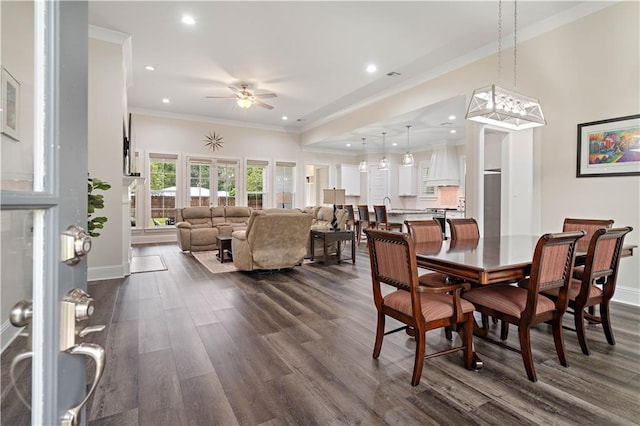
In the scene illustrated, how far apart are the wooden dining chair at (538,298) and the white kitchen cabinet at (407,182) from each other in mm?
8489

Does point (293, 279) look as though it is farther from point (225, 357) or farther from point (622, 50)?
point (622, 50)

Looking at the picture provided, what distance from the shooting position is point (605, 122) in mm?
3564

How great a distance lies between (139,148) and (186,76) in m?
3.11

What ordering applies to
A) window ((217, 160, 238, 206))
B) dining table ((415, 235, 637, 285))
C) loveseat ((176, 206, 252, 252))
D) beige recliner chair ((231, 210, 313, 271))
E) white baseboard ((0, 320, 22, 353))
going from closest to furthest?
white baseboard ((0, 320, 22, 353)) → dining table ((415, 235, 637, 285)) → beige recliner chair ((231, 210, 313, 271)) → loveseat ((176, 206, 252, 252)) → window ((217, 160, 238, 206))

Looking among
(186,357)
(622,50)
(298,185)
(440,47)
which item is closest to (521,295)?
(186,357)

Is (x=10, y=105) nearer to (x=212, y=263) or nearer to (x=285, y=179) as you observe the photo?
(x=212, y=263)

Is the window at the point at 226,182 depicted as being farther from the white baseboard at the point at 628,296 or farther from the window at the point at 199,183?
the white baseboard at the point at 628,296

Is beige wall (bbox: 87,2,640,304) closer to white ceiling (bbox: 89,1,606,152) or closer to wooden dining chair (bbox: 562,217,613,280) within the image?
white ceiling (bbox: 89,1,606,152)

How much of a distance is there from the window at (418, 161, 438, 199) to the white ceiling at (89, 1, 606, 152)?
3109 mm

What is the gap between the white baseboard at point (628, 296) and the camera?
3.42 m

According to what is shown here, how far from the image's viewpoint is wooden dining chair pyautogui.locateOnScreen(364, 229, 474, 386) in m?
1.89

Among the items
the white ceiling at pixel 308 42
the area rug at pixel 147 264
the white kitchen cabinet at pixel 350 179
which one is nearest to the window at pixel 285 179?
the white kitchen cabinet at pixel 350 179

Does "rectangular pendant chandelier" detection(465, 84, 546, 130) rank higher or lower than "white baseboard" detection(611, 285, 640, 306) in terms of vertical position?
higher

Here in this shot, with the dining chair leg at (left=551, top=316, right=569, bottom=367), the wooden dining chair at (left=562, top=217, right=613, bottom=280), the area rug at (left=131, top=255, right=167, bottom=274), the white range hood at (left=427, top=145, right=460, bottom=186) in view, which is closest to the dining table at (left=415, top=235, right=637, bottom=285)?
the wooden dining chair at (left=562, top=217, right=613, bottom=280)
